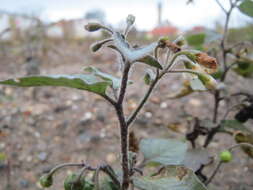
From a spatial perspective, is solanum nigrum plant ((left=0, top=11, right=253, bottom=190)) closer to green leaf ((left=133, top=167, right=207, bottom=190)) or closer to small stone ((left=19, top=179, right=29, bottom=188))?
green leaf ((left=133, top=167, right=207, bottom=190))

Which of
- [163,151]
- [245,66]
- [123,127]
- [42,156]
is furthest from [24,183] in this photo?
[245,66]

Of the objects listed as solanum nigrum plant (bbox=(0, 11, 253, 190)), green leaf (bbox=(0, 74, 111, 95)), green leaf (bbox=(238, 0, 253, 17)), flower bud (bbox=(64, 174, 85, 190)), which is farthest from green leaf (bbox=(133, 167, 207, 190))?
green leaf (bbox=(238, 0, 253, 17))

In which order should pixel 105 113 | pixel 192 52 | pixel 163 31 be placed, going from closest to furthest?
pixel 192 52
pixel 105 113
pixel 163 31

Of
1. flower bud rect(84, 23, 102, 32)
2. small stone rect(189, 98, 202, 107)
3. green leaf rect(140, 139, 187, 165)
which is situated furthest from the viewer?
small stone rect(189, 98, 202, 107)

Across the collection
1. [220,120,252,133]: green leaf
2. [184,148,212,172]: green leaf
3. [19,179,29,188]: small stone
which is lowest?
[19,179,29,188]: small stone

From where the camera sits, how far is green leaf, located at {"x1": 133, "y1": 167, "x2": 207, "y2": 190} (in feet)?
2.04

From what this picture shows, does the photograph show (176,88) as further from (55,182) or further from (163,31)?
(55,182)

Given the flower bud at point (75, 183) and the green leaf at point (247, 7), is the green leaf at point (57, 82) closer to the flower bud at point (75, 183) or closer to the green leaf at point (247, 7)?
the flower bud at point (75, 183)

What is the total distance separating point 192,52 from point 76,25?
2.58 meters

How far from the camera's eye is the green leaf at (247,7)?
2.93 feet

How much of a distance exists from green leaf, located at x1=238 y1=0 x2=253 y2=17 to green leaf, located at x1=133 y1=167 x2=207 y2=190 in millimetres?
518

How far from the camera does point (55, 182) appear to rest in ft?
4.14

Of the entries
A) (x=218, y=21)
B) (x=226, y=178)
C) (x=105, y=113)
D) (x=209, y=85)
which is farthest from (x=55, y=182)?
(x=218, y=21)

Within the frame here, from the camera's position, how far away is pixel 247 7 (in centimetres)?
91
